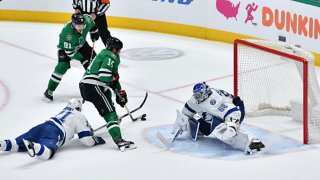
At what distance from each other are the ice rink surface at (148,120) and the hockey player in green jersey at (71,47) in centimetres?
21

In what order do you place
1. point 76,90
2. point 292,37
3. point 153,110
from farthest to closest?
point 292,37 < point 76,90 < point 153,110

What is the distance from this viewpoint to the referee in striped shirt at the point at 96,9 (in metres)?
10.2

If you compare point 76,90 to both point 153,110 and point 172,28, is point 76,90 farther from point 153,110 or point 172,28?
point 172,28

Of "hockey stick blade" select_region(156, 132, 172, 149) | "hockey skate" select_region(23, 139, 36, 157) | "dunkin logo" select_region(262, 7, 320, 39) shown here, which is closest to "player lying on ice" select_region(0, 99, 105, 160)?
"hockey skate" select_region(23, 139, 36, 157)

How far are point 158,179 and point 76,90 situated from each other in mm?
3106

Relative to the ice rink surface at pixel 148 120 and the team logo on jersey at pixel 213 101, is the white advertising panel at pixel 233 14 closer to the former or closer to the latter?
the ice rink surface at pixel 148 120

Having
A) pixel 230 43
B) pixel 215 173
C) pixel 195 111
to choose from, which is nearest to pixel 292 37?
pixel 230 43

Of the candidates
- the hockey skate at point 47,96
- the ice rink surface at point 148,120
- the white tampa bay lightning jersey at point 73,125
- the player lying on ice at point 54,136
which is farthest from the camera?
the hockey skate at point 47,96

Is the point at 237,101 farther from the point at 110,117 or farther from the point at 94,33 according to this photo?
the point at 94,33

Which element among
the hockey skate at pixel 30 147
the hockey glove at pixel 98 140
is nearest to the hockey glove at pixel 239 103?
the hockey glove at pixel 98 140

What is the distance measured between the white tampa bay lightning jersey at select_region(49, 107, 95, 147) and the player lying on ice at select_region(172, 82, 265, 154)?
0.77 meters

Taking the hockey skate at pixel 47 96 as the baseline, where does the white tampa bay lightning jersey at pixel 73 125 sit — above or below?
above

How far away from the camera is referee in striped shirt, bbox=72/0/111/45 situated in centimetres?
1016

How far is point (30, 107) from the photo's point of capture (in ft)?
28.3
